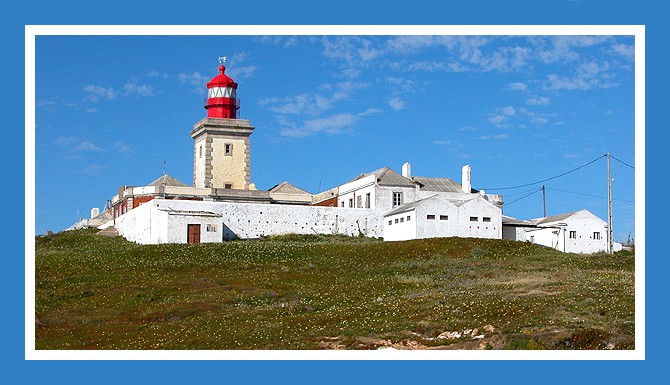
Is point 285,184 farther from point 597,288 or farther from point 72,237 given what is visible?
point 597,288

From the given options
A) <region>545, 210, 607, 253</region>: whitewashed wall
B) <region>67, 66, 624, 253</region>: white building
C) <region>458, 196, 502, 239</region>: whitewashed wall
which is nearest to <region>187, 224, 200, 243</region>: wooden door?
<region>67, 66, 624, 253</region>: white building

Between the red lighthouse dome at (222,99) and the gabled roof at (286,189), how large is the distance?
5.16 meters

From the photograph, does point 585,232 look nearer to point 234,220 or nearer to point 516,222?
point 516,222

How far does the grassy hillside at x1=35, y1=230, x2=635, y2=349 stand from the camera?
1339 inches

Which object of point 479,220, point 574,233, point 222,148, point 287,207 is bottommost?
point 574,233

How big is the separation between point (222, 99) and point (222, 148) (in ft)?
11.4

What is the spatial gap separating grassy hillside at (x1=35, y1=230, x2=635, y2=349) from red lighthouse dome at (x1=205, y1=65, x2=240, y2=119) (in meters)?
13.9

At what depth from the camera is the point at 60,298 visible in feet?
143

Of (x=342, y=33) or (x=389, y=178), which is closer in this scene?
(x=342, y=33)

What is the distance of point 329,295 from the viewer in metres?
42.6

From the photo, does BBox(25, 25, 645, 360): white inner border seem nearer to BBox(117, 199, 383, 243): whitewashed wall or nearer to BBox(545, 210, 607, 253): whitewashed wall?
BBox(117, 199, 383, 243): whitewashed wall

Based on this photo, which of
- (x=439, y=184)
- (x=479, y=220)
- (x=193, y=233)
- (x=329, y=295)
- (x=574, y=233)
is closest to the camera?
(x=329, y=295)

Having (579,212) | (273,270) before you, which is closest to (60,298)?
(273,270)

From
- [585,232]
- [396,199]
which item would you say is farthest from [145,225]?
[585,232]
